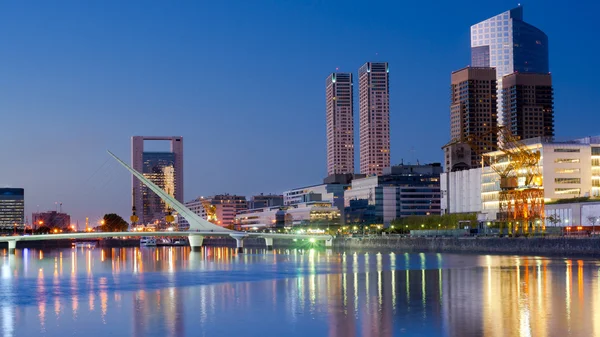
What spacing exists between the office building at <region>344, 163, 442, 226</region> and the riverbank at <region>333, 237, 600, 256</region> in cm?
5030

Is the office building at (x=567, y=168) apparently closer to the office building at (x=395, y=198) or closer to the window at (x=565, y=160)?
the window at (x=565, y=160)

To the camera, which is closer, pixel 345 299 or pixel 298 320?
pixel 298 320

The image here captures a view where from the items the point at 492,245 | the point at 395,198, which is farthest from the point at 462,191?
the point at 492,245

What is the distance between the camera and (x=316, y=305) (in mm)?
28406

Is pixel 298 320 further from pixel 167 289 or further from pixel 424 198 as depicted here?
pixel 424 198

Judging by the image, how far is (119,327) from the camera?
23.4 meters

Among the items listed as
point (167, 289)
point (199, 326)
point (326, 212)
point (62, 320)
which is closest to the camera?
point (199, 326)

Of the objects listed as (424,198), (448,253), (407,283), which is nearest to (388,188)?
(424,198)

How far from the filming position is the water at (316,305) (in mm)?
22344

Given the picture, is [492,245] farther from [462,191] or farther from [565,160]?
[462,191]

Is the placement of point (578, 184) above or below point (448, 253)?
above

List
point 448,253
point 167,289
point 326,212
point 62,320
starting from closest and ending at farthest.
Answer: point 62,320
point 167,289
point 448,253
point 326,212

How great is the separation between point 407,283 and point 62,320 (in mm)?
17212

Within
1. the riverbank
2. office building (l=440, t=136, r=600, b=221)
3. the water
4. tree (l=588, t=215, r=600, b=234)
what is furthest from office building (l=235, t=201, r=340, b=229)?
the water
